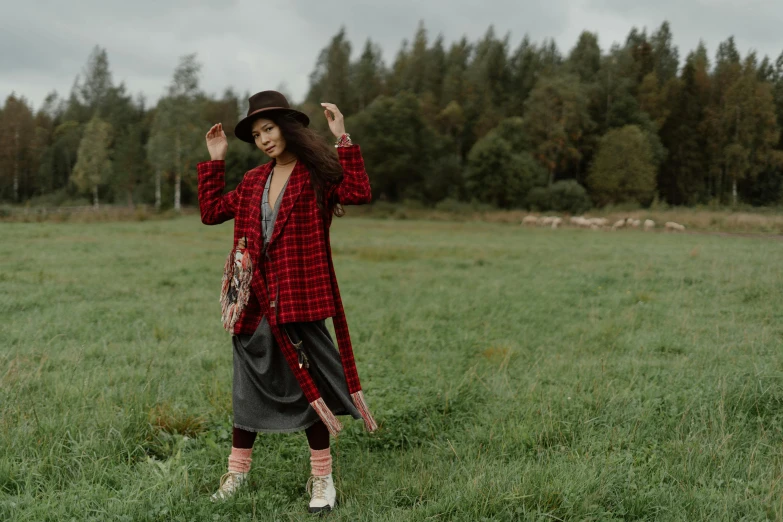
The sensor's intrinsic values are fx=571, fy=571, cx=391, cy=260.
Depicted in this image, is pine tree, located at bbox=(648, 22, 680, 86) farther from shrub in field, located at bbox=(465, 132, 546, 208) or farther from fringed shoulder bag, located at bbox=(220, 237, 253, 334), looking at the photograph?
fringed shoulder bag, located at bbox=(220, 237, 253, 334)

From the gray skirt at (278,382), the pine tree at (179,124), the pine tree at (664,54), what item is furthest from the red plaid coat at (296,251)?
the pine tree at (664,54)

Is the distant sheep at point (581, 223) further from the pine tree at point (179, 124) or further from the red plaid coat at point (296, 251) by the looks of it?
the red plaid coat at point (296, 251)

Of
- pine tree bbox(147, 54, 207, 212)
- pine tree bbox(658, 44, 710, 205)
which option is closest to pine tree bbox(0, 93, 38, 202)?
pine tree bbox(147, 54, 207, 212)

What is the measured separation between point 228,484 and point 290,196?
5.54 feet

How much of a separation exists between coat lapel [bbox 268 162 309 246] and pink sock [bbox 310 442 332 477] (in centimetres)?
125

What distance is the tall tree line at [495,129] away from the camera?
5259 centimetres

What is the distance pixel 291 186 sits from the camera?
10.9 feet

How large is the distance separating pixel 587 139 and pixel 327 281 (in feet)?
202

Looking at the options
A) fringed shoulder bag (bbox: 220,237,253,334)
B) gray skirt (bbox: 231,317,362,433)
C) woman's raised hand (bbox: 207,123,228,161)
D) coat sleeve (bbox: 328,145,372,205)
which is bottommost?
gray skirt (bbox: 231,317,362,433)

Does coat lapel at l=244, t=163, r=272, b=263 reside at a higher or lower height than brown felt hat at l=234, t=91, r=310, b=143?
lower

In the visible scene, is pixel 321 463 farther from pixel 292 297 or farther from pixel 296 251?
pixel 296 251

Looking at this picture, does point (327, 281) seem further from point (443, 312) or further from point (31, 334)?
point (443, 312)

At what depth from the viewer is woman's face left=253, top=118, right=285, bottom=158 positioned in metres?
3.32

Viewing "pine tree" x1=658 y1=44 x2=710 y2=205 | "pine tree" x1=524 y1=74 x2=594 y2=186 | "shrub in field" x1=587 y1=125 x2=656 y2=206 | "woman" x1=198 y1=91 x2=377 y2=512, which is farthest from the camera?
"pine tree" x1=658 y1=44 x2=710 y2=205
